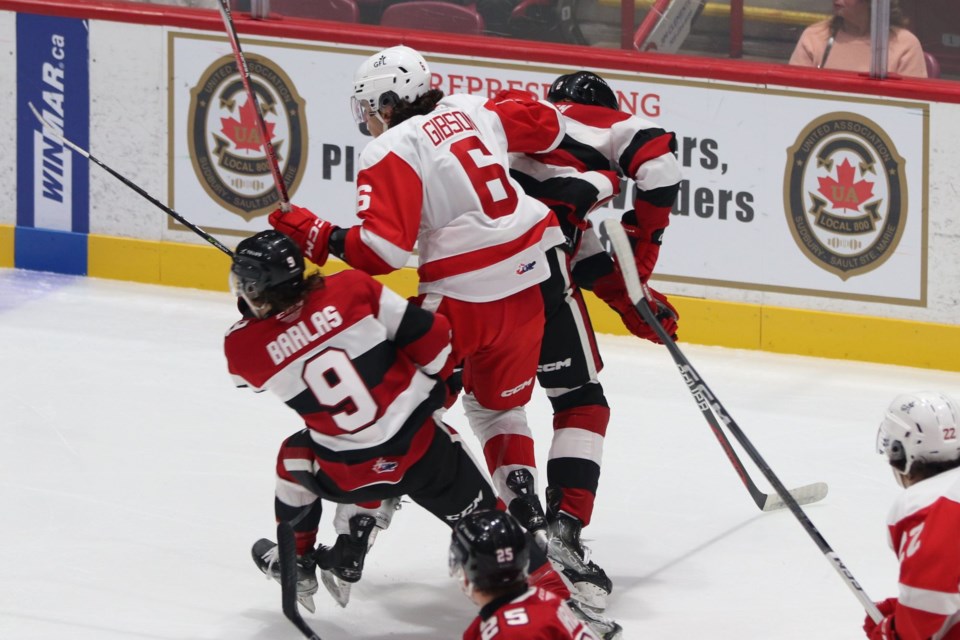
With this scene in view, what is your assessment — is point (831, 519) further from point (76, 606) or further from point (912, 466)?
point (76, 606)

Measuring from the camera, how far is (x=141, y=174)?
259 inches

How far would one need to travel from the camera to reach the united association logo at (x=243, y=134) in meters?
6.35

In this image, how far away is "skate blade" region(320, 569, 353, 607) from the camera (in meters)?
3.88

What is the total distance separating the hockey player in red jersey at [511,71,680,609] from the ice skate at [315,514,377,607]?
1.41ft

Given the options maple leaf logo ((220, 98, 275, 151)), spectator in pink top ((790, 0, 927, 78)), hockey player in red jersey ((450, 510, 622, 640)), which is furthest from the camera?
maple leaf logo ((220, 98, 275, 151))

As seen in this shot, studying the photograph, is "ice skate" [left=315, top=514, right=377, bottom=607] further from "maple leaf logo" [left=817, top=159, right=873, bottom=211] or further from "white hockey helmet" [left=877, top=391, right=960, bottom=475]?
"maple leaf logo" [left=817, top=159, right=873, bottom=211]

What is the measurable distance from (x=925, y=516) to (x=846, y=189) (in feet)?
10.1

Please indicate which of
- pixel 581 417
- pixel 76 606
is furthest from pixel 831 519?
pixel 76 606

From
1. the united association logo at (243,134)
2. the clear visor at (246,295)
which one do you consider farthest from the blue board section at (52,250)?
the clear visor at (246,295)

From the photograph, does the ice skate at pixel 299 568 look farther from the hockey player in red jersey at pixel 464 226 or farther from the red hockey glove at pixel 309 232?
the red hockey glove at pixel 309 232

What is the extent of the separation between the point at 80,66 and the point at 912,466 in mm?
4486

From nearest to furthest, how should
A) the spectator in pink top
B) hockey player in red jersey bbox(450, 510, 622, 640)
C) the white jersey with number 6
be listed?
1. hockey player in red jersey bbox(450, 510, 622, 640)
2. the white jersey with number 6
3. the spectator in pink top

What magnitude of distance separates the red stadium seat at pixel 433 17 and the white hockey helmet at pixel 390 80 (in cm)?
230

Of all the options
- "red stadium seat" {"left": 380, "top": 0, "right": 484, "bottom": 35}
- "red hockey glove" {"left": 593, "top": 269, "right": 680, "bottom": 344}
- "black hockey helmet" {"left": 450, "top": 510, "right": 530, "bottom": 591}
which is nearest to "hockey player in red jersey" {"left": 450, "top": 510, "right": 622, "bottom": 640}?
"black hockey helmet" {"left": 450, "top": 510, "right": 530, "bottom": 591}
